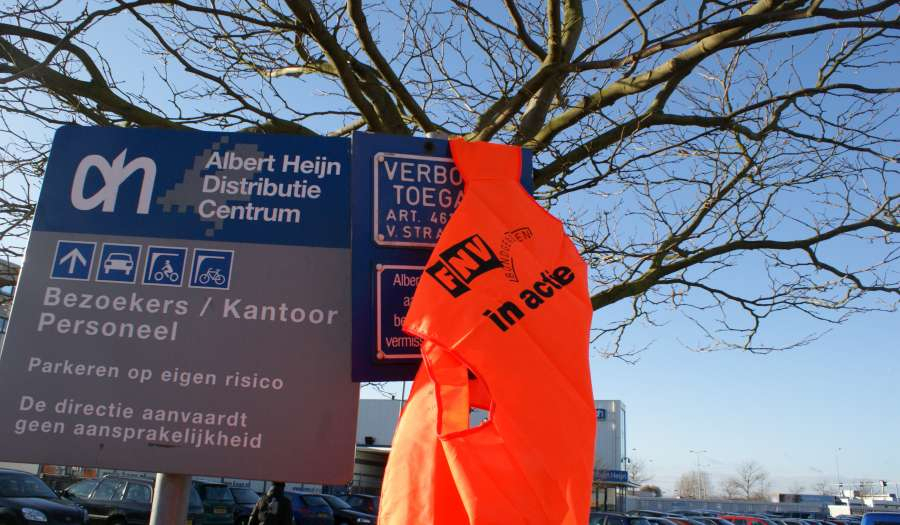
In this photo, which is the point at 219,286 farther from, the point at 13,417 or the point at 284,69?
the point at 284,69

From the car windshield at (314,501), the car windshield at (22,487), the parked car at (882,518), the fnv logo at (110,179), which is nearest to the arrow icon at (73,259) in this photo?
the fnv logo at (110,179)

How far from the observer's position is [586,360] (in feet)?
6.35

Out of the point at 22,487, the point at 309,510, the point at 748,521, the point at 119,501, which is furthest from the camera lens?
the point at 748,521

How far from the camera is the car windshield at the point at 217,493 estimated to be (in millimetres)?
16266

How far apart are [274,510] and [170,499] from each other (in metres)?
10.7

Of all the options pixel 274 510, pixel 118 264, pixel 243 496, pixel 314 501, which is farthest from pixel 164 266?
pixel 314 501

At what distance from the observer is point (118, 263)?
2.11 m

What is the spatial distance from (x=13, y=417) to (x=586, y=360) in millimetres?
1620

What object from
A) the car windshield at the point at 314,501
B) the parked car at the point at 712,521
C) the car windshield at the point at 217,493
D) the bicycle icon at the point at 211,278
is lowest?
the parked car at the point at 712,521

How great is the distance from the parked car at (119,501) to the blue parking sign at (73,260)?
1293 cm

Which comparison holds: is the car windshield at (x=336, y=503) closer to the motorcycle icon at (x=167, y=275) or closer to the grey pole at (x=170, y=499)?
the grey pole at (x=170, y=499)

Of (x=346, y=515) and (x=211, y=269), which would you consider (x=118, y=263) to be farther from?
(x=346, y=515)

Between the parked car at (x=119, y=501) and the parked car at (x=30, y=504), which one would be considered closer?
the parked car at (x=30, y=504)

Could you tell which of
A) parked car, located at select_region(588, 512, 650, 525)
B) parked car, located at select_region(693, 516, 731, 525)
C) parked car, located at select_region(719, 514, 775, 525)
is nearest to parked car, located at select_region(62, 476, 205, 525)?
parked car, located at select_region(588, 512, 650, 525)
